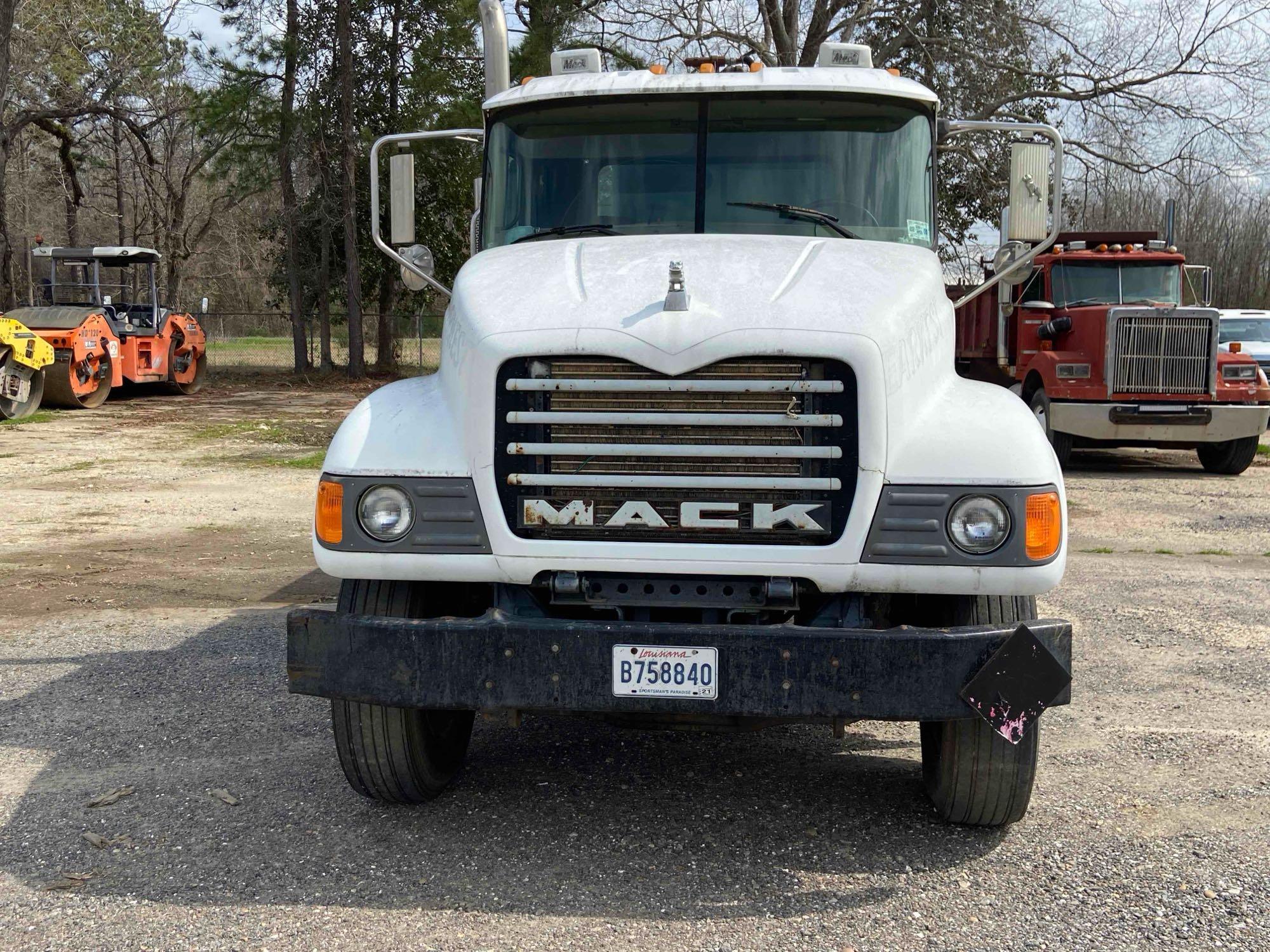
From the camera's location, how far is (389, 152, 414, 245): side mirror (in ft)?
18.9

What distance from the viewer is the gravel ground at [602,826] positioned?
3477 millimetres

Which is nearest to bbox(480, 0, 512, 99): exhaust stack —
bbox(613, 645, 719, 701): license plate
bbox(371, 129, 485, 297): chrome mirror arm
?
bbox(371, 129, 485, 297): chrome mirror arm

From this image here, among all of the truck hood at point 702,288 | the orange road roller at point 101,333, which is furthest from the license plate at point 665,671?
the orange road roller at point 101,333

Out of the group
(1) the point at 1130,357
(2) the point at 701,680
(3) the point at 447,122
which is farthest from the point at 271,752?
(3) the point at 447,122

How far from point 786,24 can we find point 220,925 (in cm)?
2420

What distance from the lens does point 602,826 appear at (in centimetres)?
418

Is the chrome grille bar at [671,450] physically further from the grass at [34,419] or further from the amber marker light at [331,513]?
the grass at [34,419]

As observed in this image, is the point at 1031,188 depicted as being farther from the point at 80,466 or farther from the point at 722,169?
the point at 80,466

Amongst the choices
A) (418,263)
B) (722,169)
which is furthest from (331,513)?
(722,169)

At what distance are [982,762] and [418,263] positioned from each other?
129 inches

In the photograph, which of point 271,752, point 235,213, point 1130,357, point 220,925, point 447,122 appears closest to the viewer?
point 220,925

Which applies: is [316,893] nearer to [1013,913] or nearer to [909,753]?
[1013,913]

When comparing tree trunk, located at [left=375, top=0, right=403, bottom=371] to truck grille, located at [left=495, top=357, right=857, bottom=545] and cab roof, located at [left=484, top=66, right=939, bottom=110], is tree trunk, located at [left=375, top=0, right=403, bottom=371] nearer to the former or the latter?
cab roof, located at [left=484, top=66, right=939, bottom=110]

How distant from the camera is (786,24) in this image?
25047mm
